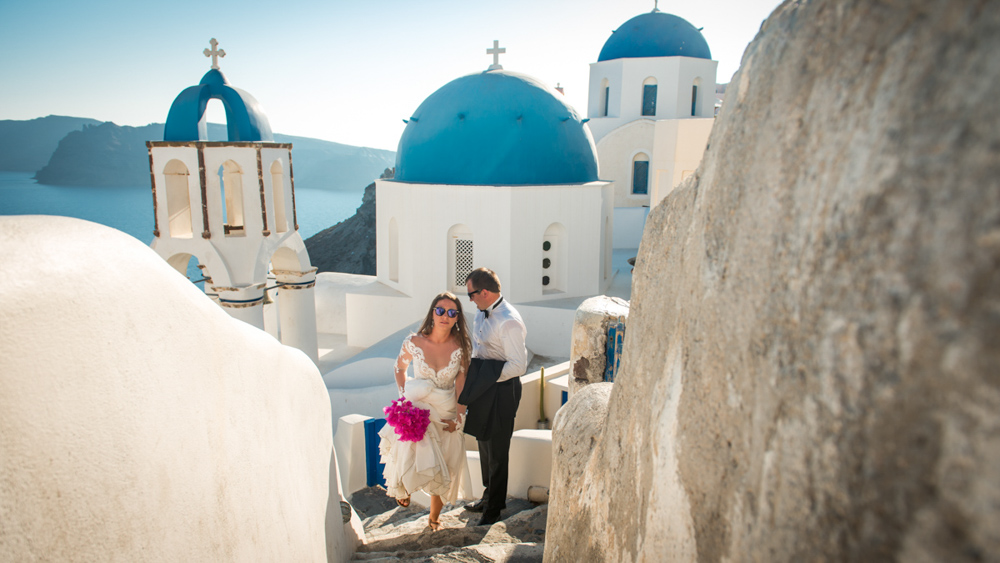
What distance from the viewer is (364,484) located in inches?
220

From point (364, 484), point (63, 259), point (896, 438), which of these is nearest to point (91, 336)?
point (63, 259)

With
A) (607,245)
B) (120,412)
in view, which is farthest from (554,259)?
(120,412)

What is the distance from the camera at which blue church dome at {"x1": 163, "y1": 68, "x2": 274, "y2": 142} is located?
899cm

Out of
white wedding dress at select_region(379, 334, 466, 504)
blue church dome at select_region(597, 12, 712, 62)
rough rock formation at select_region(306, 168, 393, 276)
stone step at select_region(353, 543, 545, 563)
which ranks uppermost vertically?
blue church dome at select_region(597, 12, 712, 62)

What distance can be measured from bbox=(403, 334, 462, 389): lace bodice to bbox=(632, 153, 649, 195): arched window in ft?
57.9

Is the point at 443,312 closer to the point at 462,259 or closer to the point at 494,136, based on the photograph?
the point at 462,259

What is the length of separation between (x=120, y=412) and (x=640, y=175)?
20.2 metres

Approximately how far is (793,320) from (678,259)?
2.31 feet

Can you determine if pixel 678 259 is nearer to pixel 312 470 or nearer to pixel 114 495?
pixel 114 495

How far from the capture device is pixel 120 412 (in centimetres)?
151

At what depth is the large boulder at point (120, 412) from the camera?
1308 millimetres

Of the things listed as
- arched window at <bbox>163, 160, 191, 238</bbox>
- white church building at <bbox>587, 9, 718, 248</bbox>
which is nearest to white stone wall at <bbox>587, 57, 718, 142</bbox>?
white church building at <bbox>587, 9, 718, 248</bbox>

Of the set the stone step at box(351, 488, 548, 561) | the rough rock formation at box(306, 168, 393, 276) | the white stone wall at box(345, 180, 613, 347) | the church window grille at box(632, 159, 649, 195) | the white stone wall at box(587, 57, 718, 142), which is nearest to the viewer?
the stone step at box(351, 488, 548, 561)

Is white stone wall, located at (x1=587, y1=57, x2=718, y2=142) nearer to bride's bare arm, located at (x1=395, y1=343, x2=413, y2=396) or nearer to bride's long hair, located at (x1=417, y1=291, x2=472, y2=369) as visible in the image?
bride's long hair, located at (x1=417, y1=291, x2=472, y2=369)
